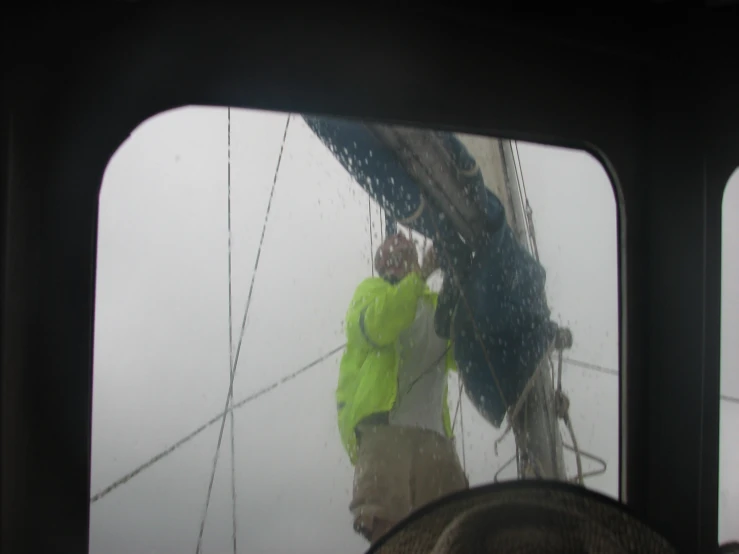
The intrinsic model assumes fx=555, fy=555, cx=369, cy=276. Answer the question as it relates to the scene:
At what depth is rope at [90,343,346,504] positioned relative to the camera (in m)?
0.73

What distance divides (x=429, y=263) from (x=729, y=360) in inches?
25.1

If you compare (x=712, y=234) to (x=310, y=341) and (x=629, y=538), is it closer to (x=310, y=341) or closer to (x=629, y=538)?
(x=629, y=538)

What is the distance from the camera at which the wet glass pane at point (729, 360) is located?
104 centimetres

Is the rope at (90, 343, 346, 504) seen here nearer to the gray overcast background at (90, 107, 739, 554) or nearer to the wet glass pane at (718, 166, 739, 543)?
the gray overcast background at (90, 107, 739, 554)

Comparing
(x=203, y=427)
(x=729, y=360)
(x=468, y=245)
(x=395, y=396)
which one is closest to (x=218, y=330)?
(x=203, y=427)

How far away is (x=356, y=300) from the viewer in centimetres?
83

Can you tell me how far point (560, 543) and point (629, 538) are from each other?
80 millimetres

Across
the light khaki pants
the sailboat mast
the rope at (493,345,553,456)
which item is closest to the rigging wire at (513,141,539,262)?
the sailboat mast

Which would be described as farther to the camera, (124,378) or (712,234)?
(712,234)

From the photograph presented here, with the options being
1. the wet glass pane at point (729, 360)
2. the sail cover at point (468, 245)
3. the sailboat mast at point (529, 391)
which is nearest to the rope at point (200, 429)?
the sail cover at point (468, 245)

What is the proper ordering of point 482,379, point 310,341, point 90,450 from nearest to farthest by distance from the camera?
point 90,450, point 310,341, point 482,379

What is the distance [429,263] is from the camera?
88cm

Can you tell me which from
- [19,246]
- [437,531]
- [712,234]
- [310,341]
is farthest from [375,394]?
[712,234]

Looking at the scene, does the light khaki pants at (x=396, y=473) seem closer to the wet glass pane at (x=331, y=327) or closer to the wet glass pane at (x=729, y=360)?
the wet glass pane at (x=331, y=327)
